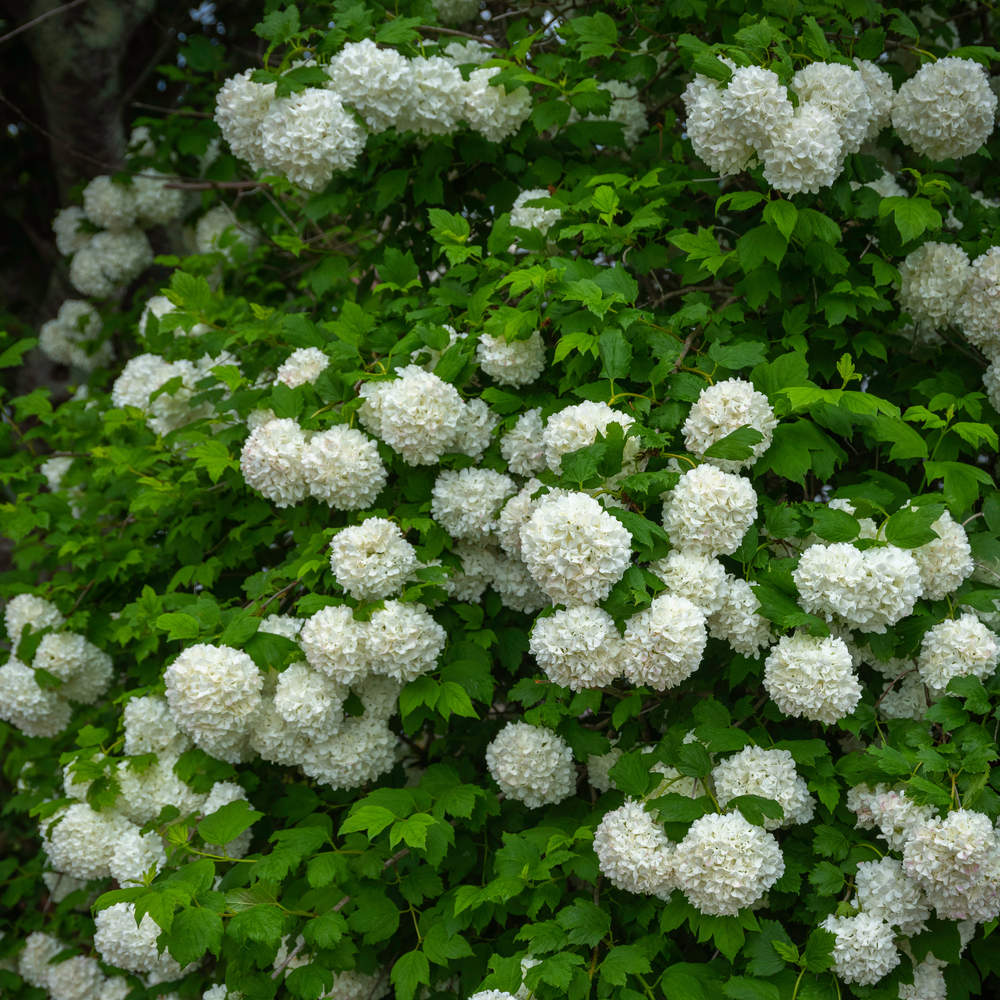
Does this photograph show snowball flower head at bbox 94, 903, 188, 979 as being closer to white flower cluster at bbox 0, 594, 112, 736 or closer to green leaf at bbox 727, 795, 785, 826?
white flower cluster at bbox 0, 594, 112, 736

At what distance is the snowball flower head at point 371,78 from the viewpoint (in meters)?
2.78

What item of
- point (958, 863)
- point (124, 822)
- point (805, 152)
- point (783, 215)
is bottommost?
point (124, 822)

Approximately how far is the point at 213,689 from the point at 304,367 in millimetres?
1010

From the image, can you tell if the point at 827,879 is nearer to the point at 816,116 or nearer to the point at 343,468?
the point at 343,468

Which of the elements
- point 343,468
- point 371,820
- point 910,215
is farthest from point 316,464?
point 910,215

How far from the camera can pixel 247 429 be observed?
3.00 m

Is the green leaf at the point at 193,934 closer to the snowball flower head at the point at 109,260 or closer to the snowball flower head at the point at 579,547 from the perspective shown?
the snowball flower head at the point at 579,547

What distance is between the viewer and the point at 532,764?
2467 mm

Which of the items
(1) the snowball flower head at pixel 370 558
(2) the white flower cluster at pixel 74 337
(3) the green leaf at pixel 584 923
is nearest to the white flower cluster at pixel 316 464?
(1) the snowball flower head at pixel 370 558

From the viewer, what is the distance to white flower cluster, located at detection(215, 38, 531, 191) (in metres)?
2.78

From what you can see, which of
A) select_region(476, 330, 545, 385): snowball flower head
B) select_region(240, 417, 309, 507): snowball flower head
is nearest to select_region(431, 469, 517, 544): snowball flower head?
select_region(476, 330, 545, 385): snowball flower head

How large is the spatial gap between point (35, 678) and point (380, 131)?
219 cm

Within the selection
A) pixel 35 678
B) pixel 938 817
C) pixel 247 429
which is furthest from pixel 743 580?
pixel 35 678

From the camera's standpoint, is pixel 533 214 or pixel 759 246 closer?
pixel 759 246
